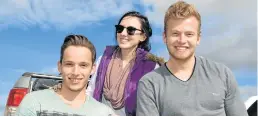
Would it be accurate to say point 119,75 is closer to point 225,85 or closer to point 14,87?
point 225,85

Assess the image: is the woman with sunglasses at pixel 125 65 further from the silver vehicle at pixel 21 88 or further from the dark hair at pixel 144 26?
the silver vehicle at pixel 21 88

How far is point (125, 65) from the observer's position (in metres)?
5.00

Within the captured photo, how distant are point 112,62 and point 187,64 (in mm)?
1244

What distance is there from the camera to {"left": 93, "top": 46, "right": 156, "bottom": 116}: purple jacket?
4.67m

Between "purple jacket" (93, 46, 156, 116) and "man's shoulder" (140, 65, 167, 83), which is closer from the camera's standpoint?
"man's shoulder" (140, 65, 167, 83)

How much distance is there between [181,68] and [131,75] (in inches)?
38.5

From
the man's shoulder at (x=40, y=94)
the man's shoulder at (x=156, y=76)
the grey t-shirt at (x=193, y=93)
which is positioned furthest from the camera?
the man's shoulder at (x=156, y=76)

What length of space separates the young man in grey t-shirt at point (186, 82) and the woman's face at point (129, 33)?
1.19 m

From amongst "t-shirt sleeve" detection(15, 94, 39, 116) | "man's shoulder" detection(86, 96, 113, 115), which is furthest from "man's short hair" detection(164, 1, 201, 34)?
"t-shirt sleeve" detection(15, 94, 39, 116)

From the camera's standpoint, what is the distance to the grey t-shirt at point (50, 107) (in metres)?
3.66

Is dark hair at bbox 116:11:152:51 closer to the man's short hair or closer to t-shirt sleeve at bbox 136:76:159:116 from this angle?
the man's short hair

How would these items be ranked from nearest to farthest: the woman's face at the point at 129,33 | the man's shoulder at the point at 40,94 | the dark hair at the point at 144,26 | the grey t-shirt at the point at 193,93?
the man's shoulder at the point at 40,94
the grey t-shirt at the point at 193,93
the woman's face at the point at 129,33
the dark hair at the point at 144,26

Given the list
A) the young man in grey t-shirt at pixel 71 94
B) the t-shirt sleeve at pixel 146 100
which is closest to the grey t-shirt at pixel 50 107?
the young man in grey t-shirt at pixel 71 94

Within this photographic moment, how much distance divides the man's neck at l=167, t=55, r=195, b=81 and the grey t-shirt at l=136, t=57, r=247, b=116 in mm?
48
